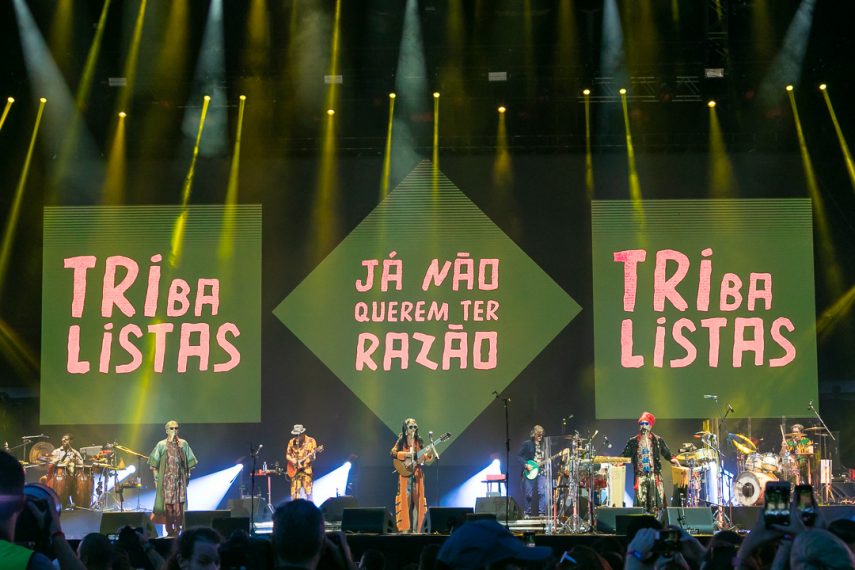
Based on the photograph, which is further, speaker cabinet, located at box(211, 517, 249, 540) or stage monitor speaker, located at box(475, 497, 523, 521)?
stage monitor speaker, located at box(475, 497, 523, 521)

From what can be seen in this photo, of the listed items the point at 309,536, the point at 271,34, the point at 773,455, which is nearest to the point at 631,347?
the point at 773,455

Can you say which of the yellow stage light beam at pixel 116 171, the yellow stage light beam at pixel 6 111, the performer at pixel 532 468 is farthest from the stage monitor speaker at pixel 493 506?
the yellow stage light beam at pixel 6 111

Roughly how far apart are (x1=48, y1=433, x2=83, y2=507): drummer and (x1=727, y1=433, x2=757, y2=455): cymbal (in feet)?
29.0

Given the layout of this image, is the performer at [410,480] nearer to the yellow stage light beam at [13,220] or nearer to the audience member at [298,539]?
the yellow stage light beam at [13,220]

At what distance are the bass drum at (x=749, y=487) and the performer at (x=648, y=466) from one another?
100 cm

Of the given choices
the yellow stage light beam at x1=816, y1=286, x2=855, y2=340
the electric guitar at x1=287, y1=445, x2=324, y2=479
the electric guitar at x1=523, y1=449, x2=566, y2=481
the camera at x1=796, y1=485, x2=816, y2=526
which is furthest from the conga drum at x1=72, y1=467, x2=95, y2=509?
the camera at x1=796, y1=485, x2=816, y2=526

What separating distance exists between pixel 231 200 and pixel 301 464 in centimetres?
422

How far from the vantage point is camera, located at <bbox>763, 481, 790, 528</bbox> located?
3096mm

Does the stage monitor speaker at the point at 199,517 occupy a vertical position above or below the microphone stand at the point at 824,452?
below

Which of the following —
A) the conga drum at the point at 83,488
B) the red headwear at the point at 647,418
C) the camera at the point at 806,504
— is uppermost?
the red headwear at the point at 647,418

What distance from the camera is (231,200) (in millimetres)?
17438

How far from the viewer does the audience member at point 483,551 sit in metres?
2.53

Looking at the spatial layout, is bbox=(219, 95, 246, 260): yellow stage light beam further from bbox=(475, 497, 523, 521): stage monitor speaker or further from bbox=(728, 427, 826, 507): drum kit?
bbox=(728, 427, 826, 507): drum kit

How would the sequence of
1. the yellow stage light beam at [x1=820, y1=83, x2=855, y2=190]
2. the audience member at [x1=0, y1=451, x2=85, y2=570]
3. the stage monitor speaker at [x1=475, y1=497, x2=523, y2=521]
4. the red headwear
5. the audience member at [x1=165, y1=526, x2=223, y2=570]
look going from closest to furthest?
the audience member at [x1=0, y1=451, x2=85, y2=570] < the audience member at [x1=165, y1=526, x2=223, y2=570] < the stage monitor speaker at [x1=475, y1=497, x2=523, y2=521] < the red headwear < the yellow stage light beam at [x1=820, y1=83, x2=855, y2=190]
